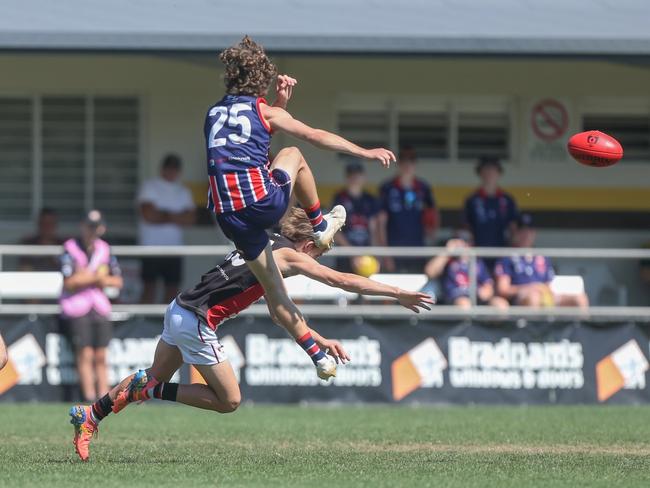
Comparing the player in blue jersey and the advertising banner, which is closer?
the player in blue jersey

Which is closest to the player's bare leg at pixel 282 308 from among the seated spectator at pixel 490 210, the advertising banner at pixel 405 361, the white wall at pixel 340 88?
the advertising banner at pixel 405 361

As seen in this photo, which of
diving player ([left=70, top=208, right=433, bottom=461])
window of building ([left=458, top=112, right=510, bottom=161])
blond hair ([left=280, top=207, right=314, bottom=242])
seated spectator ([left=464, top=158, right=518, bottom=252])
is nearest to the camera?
diving player ([left=70, top=208, right=433, bottom=461])

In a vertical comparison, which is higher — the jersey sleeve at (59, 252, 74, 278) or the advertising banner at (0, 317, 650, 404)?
the jersey sleeve at (59, 252, 74, 278)

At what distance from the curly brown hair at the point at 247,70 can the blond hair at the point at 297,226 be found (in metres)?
0.95

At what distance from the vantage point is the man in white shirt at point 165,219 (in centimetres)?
1559

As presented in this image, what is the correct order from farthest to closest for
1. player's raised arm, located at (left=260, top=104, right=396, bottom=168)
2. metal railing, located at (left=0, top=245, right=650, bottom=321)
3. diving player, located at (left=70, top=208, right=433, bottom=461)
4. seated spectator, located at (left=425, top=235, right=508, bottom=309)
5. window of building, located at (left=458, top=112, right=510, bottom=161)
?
window of building, located at (left=458, top=112, right=510, bottom=161) → seated spectator, located at (left=425, top=235, right=508, bottom=309) → metal railing, located at (left=0, top=245, right=650, bottom=321) → diving player, located at (left=70, top=208, right=433, bottom=461) → player's raised arm, located at (left=260, top=104, right=396, bottom=168)

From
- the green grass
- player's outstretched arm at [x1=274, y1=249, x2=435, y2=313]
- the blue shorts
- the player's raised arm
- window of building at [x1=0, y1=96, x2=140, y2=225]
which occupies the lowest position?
the green grass

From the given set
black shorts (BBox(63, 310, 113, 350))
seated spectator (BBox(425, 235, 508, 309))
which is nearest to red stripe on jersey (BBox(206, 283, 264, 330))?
black shorts (BBox(63, 310, 113, 350))

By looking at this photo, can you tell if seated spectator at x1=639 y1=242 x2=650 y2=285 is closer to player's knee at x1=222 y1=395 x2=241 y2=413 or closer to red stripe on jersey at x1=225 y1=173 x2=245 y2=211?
player's knee at x1=222 y1=395 x2=241 y2=413

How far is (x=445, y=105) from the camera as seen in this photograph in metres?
17.4

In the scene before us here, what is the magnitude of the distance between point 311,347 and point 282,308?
30cm

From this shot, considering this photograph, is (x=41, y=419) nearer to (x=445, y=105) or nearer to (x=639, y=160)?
(x=445, y=105)

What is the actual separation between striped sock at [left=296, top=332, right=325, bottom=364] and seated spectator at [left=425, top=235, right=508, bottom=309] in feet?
20.6

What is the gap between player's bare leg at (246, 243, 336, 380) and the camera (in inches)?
328
